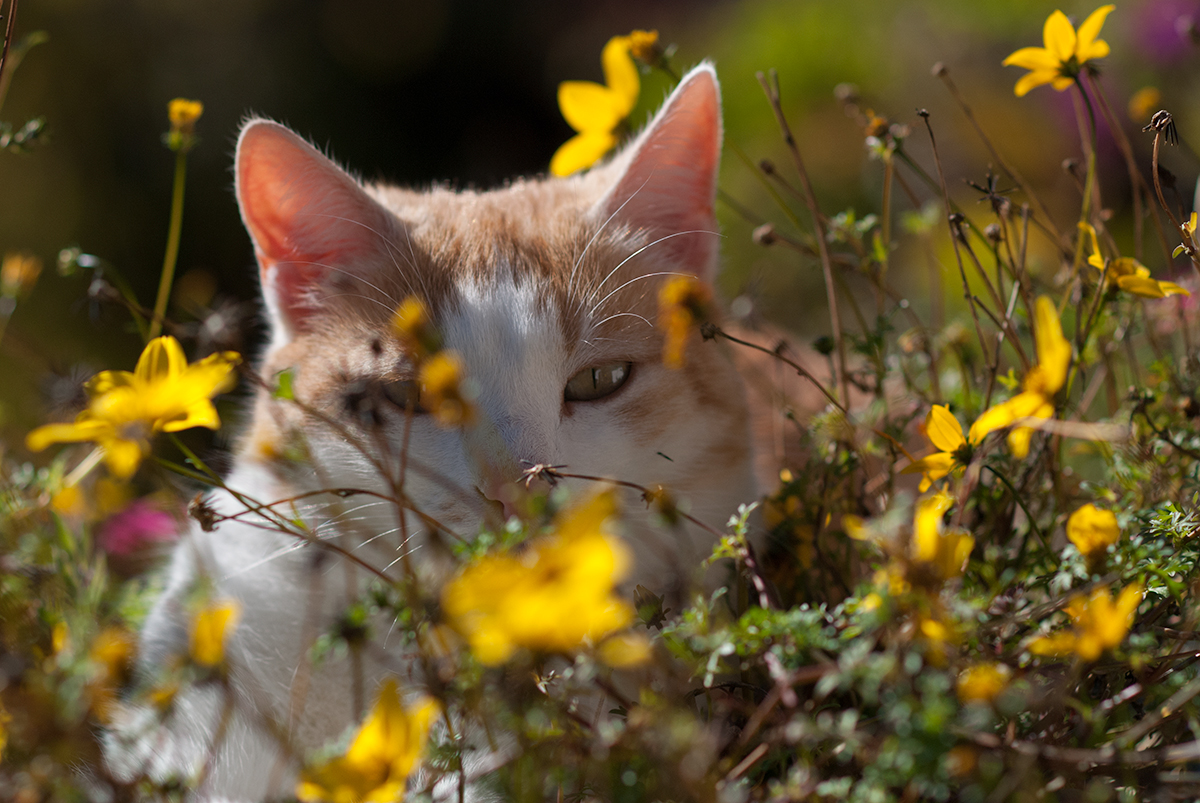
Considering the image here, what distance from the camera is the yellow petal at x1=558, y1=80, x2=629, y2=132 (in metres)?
1.14

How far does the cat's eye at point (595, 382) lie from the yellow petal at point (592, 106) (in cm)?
33

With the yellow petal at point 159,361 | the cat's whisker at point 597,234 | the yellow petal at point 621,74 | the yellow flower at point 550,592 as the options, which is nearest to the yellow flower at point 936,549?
the yellow flower at point 550,592

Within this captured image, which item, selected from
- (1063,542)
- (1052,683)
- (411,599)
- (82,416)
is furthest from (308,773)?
(1063,542)

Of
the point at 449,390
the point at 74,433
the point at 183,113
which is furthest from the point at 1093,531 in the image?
the point at 183,113

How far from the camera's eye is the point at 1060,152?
8.74 ft

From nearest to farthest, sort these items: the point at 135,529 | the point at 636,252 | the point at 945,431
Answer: the point at 945,431
the point at 636,252
the point at 135,529

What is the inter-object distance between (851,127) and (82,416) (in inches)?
110

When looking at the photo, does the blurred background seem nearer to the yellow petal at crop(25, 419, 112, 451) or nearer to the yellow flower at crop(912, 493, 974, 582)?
the yellow flower at crop(912, 493, 974, 582)

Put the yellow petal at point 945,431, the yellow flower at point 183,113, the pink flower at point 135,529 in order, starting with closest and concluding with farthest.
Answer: the yellow petal at point 945,431 → the yellow flower at point 183,113 → the pink flower at point 135,529

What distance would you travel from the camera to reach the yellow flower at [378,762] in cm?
50

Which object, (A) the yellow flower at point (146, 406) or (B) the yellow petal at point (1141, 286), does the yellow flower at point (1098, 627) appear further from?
(A) the yellow flower at point (146, 406)

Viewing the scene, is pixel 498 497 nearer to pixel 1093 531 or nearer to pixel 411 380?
pixel 411 380

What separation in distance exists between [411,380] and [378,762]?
515 mm

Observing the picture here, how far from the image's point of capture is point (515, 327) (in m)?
1.03
